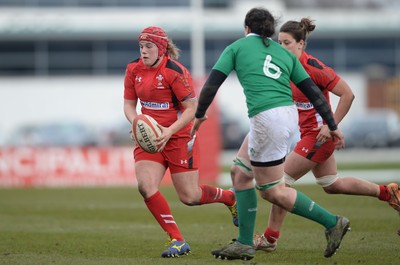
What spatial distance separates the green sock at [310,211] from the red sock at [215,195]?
1.41 metres

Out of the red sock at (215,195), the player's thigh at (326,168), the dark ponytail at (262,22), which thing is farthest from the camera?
the player's thigh at (326,168)

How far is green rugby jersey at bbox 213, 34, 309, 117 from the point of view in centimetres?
784

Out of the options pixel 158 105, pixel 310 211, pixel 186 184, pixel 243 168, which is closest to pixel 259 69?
pixel 243 168

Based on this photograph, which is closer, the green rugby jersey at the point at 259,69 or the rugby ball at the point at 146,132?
the green rugby jersey at the point at 259,69

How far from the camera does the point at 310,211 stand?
316 inches

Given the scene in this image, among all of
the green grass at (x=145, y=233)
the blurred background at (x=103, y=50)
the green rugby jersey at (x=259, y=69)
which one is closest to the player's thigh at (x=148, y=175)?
the green grass at (x=145, y=233)

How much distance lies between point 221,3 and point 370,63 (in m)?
10.4

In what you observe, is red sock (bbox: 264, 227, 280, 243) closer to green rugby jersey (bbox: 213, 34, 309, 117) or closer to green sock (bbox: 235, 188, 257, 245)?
green sock (bbox: 235, 188, 257, 245)

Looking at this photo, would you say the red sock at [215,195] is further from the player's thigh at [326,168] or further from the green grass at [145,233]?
the player's thigh at [326,168]

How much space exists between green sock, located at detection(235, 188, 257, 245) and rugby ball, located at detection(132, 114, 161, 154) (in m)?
0.98

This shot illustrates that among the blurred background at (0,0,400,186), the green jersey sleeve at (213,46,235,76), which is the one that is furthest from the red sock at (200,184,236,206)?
the blurred background at (0,0,400,186)

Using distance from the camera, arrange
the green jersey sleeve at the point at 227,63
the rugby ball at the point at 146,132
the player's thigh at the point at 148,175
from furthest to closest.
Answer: the player's thigh at the point at 148,175 < the rugby ball at the point at 146,132 < the green jersey sleeve at the point at 227,63

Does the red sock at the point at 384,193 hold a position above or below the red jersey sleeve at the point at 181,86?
below

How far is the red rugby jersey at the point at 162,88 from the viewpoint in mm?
8883
